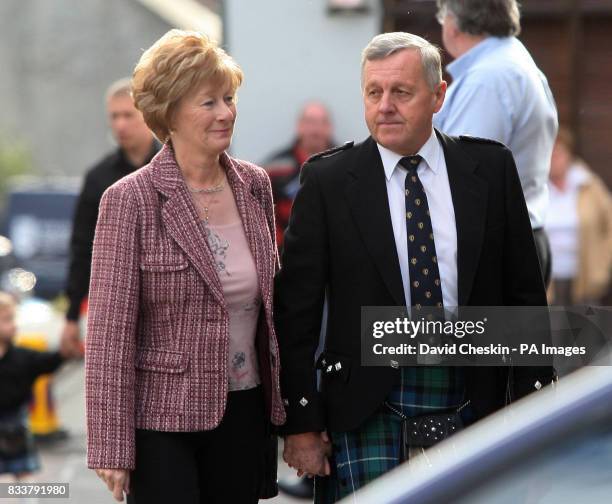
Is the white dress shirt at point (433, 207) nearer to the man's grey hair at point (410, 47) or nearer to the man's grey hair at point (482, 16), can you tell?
the man's grey hair at point (410, 47)

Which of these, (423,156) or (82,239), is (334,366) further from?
(82,239)

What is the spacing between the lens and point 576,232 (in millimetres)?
9094

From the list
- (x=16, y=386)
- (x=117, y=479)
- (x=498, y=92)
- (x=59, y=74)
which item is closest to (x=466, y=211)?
(x=498, y=92)

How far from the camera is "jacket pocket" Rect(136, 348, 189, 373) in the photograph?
12.7ft

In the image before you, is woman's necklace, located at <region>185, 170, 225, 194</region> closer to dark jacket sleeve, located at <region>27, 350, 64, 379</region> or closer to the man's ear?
the man's ear

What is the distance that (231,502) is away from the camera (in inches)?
159

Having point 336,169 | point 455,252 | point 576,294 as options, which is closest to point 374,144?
point 336,169

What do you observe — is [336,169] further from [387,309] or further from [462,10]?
[462,10]

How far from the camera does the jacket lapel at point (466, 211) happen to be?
389 centimetres

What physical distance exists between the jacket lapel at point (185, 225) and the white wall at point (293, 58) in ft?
17.7

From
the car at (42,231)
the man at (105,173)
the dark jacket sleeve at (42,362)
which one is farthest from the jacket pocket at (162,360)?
the car at (42,231)

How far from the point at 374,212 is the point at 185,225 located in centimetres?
50

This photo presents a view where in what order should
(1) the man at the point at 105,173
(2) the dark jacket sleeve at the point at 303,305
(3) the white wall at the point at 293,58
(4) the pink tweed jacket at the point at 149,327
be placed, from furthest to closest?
1. (3) the white wall at the point at 293,58
2. (1) the man at the point at 105,173
3. (2) the dark jacket sleeve at the point at 303,305
4. (4) the pink tweed jacket at the point at 149,327

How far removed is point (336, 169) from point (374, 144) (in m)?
0.13
